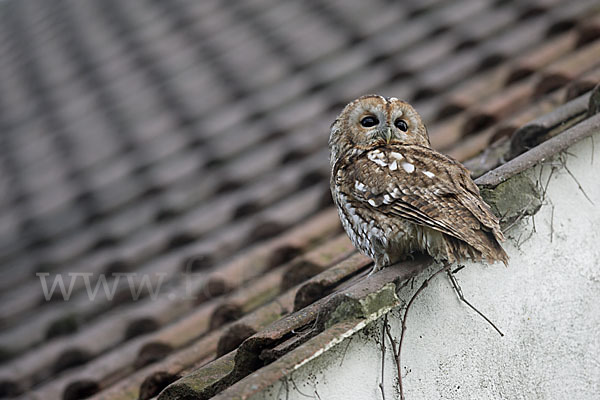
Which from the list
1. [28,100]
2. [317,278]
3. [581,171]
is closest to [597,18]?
[581,171]

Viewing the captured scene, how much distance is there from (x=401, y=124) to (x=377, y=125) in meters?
0.10

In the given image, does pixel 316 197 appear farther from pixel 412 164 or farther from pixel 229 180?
pixel 412 164

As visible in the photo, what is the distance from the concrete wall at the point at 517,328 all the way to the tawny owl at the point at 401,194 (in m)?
0.17

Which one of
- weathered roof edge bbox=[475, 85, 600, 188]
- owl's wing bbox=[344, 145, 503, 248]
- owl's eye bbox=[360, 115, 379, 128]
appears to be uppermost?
owl's eye bbox=[360, 115, 379, 128]

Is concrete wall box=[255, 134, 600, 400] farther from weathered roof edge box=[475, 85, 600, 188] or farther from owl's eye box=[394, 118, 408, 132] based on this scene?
owl's eye box=[394, 118, 408, 132]

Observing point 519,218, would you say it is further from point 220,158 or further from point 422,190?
point 220,158

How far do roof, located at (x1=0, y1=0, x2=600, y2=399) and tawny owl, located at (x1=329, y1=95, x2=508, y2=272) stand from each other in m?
0.22

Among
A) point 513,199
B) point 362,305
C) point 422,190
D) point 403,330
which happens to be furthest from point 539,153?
point 362,305

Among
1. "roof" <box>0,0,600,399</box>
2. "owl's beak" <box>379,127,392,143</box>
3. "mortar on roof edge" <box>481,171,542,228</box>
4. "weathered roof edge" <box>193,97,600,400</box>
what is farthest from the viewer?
"roof" <box>0,0,600,399</box>

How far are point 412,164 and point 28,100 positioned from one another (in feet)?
12.7

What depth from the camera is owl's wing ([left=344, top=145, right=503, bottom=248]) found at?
7.10 feet

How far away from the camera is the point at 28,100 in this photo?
5332 mm

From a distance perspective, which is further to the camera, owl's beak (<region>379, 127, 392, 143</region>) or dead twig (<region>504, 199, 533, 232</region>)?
owl's beak (<region>379, 127, 392, 143</region>)

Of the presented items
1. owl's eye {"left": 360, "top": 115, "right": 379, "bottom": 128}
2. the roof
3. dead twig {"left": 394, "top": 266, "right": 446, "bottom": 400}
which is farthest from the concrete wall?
owl's eye {"left": 360, "top": 115, "right": 379, "bottom": 128}
